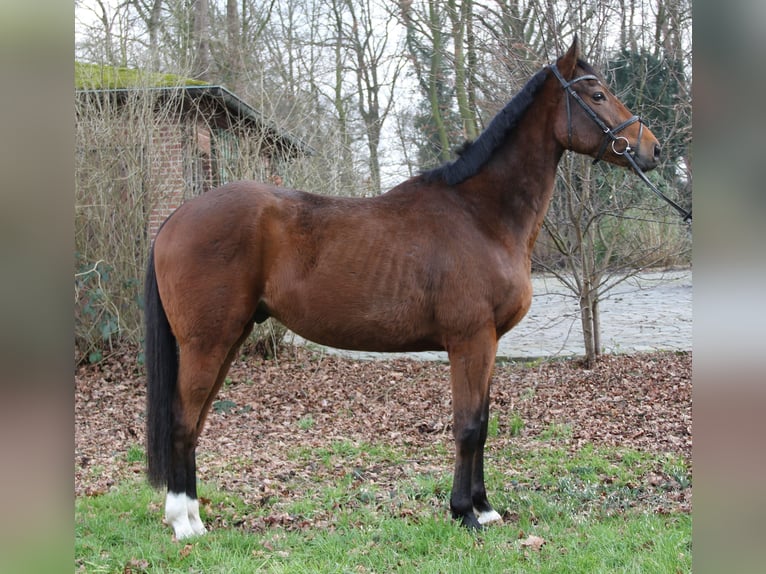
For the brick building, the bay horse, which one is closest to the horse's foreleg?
the bay horse

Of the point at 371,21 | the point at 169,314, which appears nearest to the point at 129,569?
the point at 169,314

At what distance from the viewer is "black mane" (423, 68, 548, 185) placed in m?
3.59

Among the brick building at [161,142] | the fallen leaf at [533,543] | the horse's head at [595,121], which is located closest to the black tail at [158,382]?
the fallen leaf at [533,543]

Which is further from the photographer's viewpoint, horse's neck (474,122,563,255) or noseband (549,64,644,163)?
horse's neck (474,122,563,255)

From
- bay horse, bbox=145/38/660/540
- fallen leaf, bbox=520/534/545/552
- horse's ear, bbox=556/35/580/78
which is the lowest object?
fallen leaf, bbox=520/534/545/552

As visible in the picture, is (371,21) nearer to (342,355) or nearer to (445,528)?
(342,355)

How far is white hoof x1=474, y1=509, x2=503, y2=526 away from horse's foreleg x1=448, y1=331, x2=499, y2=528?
0.07 meters

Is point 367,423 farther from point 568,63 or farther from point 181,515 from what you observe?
point 568,63

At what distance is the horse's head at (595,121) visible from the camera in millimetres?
3422

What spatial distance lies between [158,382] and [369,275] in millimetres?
1348

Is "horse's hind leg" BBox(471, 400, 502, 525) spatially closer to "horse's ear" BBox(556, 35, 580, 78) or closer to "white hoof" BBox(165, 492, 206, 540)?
"white hoof" BBox(165, 492, 206, 540)

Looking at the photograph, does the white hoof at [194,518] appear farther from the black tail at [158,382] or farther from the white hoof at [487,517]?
the white hoof at [487,517]

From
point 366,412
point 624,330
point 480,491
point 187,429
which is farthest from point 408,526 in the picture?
point 624,330
